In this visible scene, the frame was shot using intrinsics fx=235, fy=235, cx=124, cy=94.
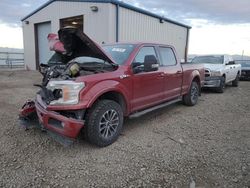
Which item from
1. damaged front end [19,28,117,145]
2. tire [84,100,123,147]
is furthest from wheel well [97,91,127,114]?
damaged front end [19,28,117,145]

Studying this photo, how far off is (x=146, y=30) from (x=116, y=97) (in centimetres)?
961

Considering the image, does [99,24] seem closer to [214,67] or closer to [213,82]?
[214,67]

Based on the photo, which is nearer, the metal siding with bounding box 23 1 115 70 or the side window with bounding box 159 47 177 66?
the side window with bounding box 159 47 177 66

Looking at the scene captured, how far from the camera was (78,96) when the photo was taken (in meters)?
3.56

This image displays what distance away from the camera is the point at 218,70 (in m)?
9.23

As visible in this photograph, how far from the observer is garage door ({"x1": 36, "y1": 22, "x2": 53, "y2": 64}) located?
1575 cm

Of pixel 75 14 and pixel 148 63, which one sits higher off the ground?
pixel 75 14

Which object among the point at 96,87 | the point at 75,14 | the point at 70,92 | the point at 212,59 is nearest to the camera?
the point at 70,92

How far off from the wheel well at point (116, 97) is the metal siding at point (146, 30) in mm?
7591

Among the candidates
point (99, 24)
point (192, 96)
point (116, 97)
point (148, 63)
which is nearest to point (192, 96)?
point (192, 96)

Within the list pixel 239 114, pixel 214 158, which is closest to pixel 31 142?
pixel 214 158

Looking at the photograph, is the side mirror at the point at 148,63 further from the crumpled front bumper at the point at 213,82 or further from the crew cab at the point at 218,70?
the crumpled front bumper at the point at 213,82

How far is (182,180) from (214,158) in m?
0.88

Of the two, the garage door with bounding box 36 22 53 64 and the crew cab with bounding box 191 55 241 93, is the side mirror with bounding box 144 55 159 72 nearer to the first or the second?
the crew cab with bounding box 191 55 241 93
